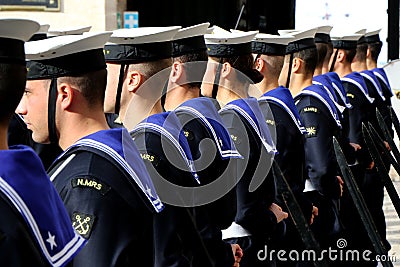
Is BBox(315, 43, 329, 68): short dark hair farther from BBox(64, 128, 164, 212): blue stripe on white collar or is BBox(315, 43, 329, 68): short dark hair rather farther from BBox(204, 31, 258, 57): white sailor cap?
BBox(64, 128, 164, 212): blue stripe on white collar

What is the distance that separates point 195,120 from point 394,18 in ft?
35.8

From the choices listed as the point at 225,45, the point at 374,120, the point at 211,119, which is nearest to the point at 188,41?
the point at 211,119

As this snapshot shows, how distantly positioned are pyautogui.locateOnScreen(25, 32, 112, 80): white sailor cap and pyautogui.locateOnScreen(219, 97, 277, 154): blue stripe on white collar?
1628mm

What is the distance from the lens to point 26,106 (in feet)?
10.00

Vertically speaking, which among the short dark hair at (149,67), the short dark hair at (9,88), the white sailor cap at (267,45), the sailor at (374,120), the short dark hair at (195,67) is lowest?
the sailor at (374,120)

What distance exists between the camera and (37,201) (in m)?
2.17

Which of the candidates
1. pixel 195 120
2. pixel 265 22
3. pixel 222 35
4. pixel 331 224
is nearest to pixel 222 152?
pixel 195 120

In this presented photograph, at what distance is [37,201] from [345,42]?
6.67 meters

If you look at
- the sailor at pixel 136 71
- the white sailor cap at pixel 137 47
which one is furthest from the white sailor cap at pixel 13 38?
the white sailor cap at pixel 137 47

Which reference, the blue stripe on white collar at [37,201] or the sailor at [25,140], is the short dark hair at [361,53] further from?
the blue stripe on white collar at [37,201]

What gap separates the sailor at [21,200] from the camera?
207cm

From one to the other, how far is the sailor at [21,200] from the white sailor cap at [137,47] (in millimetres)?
1461

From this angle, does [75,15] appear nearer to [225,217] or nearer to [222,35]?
[222,35]

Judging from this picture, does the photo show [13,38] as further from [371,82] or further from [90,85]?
[371,82]
